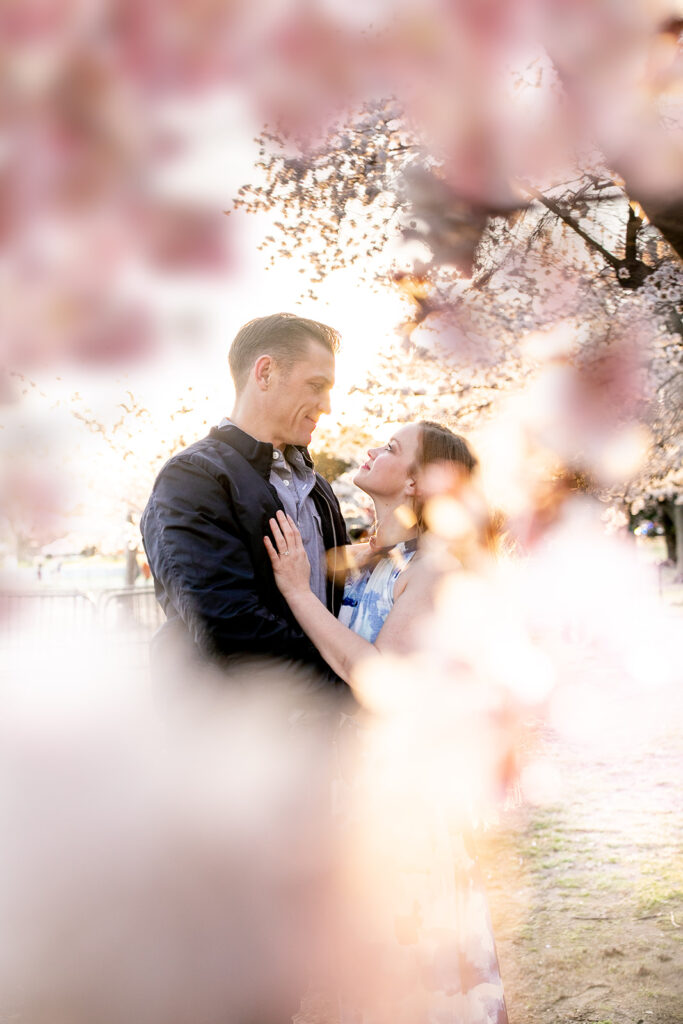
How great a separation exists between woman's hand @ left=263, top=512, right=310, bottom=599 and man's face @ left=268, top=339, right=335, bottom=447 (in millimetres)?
398

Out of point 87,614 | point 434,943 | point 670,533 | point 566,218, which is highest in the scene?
point 566,218

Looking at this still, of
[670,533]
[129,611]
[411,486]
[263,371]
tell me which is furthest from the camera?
[670,533]

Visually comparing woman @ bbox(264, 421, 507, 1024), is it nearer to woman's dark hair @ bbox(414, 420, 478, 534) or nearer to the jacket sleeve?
the jacket sleeve

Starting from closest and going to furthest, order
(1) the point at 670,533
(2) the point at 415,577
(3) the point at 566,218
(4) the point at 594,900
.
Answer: (2) the point at 415,577 → (4) the point at 594,900 → (3) the point at 566,218 → (1) the point at 670,533

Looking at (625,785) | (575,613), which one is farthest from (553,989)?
(575,613)

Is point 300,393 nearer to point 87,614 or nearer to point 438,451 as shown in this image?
point 438,451

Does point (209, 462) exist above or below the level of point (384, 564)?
above

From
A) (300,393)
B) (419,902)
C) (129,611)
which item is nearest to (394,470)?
(300,393)

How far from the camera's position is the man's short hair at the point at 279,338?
9.66 feet

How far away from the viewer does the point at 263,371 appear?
2951 millimetres

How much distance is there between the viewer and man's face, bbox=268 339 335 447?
9.67 ft

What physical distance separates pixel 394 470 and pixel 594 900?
9.93 feet

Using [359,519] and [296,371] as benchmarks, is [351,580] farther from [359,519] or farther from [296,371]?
[359,519]

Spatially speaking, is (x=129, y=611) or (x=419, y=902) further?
(x=129, y=611)
